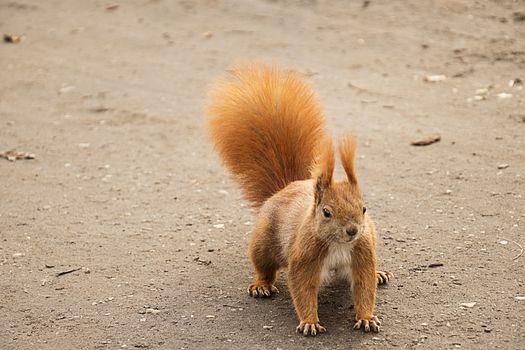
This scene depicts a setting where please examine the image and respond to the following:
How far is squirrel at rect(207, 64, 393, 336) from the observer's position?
288 cm

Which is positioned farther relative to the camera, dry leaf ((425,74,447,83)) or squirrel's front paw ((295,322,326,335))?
dry leaf ((425,74,447,83))

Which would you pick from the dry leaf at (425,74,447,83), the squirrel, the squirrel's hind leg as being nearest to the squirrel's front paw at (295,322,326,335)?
the squirrel

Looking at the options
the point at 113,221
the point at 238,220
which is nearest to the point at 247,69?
the point at 238,220

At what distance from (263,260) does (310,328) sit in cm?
43

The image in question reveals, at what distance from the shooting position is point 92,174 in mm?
4871

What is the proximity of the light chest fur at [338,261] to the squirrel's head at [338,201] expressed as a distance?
0.09m

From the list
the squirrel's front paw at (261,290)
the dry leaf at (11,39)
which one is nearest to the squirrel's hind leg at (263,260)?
the squirrel's front paw at (261,290)

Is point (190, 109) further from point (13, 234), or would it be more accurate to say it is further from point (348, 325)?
point (348, 325)

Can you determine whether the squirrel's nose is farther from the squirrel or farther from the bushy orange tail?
the bushy orange tail

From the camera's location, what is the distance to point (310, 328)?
9.71ft

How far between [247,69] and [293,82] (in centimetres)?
25

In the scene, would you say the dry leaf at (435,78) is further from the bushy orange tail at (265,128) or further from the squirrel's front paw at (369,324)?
the squirrel's front paw at (369,324)

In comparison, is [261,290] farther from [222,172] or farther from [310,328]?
[222,172]

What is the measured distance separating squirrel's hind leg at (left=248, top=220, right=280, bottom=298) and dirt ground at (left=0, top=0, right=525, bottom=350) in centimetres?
6
